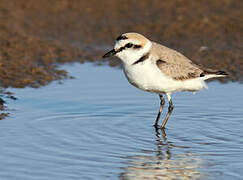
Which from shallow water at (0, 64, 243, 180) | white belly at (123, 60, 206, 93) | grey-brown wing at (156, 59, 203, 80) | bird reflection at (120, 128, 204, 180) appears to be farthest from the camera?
grey-brown wing at (156, 59, 203, 80)

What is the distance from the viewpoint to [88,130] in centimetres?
870

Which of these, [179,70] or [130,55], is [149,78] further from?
[179,70]

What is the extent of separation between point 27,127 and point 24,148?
3.54 ft

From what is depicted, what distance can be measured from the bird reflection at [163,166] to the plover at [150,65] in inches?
44.9

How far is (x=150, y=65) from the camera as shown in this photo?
8.47 metres

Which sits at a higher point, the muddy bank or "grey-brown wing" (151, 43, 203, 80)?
the muddy bank

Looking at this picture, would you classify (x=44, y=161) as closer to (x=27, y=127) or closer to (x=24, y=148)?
(x=24, y=148)

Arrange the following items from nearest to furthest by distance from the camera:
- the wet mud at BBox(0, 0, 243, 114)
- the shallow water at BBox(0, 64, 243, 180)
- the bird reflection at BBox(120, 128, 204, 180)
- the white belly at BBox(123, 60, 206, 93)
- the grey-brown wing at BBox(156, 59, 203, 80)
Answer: the bird reflection at BBox(120, 128, 204, 180) < the shallow water at BBox(0, 64, 243, 180) < the white belly at BBox(123, 60, 206, 93) < the grey-brown wing at BBox(156, 59, 203, 80) < the wet mud at BBox(0, 0, 243, 114)

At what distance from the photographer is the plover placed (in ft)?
27.7

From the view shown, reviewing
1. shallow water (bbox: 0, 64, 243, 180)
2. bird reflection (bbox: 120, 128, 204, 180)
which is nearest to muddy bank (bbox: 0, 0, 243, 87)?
shallow water (bbox: 0, 64, 243, 180)

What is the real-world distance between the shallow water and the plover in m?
0.73

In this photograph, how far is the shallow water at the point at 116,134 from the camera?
22.7 ft

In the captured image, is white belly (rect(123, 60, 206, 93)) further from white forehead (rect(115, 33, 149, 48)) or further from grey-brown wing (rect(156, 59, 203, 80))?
white forehead (rect(115, 33, 149, 48))

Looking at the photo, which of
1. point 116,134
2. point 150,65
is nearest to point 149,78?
point 150,65
